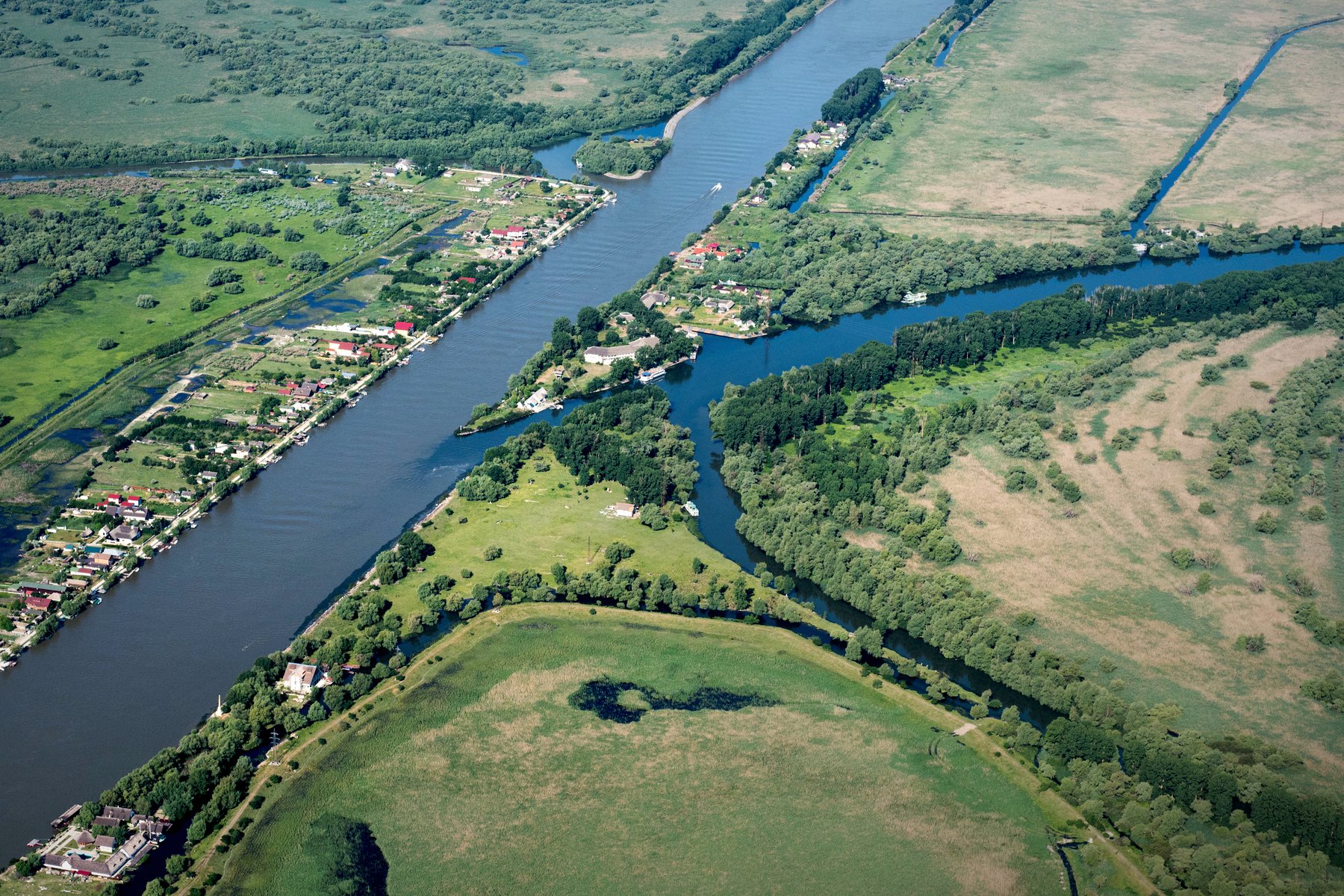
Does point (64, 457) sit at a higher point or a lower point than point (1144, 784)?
higher

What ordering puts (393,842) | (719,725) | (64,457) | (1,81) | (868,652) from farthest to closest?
(1,81) → (64,457) → (868,652) → (719,725) → (393,842)

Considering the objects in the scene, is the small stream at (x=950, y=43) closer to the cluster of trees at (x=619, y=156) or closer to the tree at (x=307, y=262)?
the cluster of trees at (x=619, y=156)

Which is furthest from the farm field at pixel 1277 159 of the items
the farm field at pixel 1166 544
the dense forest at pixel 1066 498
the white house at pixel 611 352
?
the white house at pixel 611 352

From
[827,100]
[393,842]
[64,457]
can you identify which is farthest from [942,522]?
[827,100]

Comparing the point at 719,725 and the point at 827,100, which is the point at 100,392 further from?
the point at 827,100

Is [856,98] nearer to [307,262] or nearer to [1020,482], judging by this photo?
[307,262]

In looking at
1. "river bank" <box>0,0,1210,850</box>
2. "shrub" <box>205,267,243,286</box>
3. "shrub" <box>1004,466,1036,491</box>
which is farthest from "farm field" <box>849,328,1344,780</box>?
"shrub" <box>205,267,243,286</box>

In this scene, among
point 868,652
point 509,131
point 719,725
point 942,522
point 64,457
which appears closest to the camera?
point 719,725

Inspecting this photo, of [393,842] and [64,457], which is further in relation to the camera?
[64,457]
